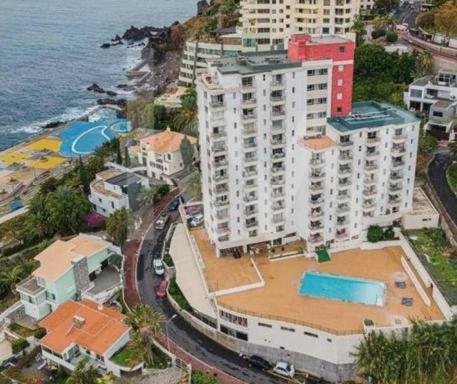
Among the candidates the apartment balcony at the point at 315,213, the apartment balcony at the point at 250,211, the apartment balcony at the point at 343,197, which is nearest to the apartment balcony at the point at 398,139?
the apartment balcony at the point at 343,197

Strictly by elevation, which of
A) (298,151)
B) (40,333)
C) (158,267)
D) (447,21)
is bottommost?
(40,333)

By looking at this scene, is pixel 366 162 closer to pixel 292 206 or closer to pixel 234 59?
pixel 292 206

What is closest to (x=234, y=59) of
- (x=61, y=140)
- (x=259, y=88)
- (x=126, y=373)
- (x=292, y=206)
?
(x=259, y=88)

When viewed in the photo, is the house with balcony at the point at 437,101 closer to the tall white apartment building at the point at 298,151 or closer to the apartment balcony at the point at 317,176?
the tall white apartment building at the point at 298,151

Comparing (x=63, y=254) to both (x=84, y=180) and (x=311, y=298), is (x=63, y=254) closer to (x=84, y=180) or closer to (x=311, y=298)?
(x=84, y=180)

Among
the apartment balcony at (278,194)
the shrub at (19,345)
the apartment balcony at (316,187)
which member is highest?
the apartment balcony at (316,187)

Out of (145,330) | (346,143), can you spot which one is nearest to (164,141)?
(346,143)
